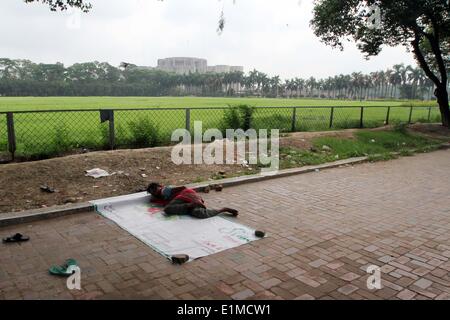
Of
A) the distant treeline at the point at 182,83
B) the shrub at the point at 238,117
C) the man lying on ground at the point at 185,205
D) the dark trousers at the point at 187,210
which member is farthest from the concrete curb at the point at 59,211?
the distant treeline at the point at 182,83

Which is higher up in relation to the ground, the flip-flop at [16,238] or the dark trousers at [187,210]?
the dark trousers at [187,210]

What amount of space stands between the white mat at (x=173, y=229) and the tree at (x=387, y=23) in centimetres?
1282

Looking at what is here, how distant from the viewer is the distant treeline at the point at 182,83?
3486 inches

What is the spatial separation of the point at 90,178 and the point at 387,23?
14.4 meters

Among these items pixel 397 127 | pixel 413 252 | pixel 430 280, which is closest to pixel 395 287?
pixel 430 280

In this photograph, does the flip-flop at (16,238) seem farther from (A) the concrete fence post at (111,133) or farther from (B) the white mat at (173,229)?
(A) the concrete fence post at (111,133)

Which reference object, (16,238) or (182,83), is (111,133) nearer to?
(16,238)

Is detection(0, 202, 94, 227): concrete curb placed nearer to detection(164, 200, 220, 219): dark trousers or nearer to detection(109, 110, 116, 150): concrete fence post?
detection(164, 200, 220, 219): dark trousers

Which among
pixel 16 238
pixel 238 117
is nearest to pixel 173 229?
A: pixel 16 238

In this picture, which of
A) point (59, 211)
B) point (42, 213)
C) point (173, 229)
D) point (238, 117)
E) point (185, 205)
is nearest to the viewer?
point (173, 229)

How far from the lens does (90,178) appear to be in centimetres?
632

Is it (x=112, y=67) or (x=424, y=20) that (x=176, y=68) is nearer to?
(x=112, y=67)

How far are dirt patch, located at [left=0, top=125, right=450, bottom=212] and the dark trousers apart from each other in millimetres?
1352

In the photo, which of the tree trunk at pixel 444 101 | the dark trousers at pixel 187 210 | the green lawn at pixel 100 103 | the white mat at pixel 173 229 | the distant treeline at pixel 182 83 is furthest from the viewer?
the distant treeline at pixel 182 83
